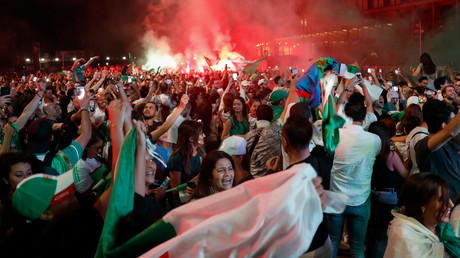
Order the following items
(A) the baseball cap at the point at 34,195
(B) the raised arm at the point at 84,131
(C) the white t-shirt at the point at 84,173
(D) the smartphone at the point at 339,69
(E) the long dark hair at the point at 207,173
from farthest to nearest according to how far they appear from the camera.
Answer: (D) the smartphone at the point at 339,69
(B) the raised arm at the point at 84,131
(C) the white t-shirt at the point at 84,173
(E) the long dark hair at the point at 207,173
(A) the baseball cap at the point at 34,195

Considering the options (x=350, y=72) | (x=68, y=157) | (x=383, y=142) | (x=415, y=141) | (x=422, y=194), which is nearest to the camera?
(x=422, y=194)

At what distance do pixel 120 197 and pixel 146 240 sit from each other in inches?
11.5

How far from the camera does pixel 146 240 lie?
→ 2.23 meters

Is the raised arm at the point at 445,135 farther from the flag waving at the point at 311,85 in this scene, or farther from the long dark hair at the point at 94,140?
the long dark hair at the point at 94,140

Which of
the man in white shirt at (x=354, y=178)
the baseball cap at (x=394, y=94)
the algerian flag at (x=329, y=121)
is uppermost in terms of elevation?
the algerian flag at (x=329, y=121)

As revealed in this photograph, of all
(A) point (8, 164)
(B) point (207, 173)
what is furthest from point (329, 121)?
(A) point (8, 164)

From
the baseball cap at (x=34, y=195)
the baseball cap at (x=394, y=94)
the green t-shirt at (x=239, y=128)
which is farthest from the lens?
the baseball cap at (x=394, y=94)

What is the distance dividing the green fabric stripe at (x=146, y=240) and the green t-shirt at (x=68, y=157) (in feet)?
8.56

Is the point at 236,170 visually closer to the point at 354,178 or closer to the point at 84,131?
the point at 354,178

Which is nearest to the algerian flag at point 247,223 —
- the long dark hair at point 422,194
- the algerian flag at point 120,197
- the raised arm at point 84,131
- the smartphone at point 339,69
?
the algerian flag at point 120,197

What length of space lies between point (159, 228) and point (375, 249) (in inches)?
139

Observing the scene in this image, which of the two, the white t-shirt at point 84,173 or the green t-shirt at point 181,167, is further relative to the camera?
the green t-shirt at point 181,167

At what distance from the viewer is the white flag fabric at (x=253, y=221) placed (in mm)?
1991

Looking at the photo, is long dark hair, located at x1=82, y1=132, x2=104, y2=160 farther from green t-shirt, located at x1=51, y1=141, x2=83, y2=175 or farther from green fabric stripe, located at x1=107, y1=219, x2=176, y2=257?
green fabric stripe, located at x1=107, y1=219, x2=176, y2=257
